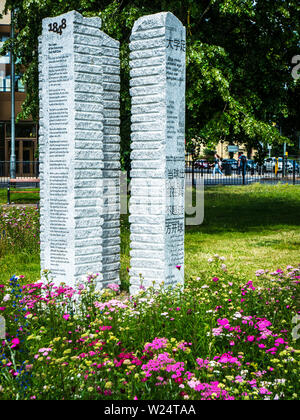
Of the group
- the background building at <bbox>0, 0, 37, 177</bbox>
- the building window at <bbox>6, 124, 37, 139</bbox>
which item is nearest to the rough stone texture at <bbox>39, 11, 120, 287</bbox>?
the background building at <bbox>0, 0, 37, 177</bbox>

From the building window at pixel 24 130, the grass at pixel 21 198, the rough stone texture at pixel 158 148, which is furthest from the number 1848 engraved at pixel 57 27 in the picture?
the building window at pixel 24 130

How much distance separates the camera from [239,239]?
13.9m

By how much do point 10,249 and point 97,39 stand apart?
513 centimetres

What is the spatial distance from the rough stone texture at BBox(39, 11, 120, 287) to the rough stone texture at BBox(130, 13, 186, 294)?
1.77 ft

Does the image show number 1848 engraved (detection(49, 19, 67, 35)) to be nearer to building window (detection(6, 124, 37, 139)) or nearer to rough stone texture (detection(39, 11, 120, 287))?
rough stone texture (detection(39, 11, 120, 287))

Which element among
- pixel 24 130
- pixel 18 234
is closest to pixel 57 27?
pixel 18 234

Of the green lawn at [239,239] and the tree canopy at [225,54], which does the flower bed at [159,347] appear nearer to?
A: the green lawn at [239,239]

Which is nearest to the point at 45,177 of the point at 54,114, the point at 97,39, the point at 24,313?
the point at 54,114

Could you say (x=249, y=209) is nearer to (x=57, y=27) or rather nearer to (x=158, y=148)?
(x=158, y=148)

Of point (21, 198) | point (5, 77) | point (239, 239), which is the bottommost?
point (239, 239)

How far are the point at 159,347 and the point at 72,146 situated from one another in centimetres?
360

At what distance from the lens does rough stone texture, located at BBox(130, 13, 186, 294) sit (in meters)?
7.27

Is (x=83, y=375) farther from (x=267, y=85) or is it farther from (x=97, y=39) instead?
(x=267, y=85)

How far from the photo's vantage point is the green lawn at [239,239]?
10406 millimetres
